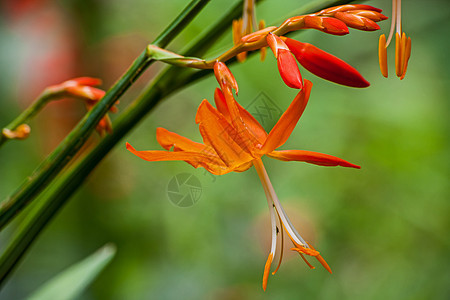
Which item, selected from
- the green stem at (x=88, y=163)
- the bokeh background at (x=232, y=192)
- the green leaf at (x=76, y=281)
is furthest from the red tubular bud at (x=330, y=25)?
the bokeh background at (x=232, y=192)

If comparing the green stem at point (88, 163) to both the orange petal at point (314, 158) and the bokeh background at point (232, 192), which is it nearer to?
the orange petal at point (314, 158)

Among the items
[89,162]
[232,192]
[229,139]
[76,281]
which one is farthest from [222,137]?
[232,192]

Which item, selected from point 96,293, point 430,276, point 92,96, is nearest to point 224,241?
point 96,293

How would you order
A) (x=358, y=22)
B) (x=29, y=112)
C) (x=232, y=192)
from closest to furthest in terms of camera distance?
(x=358, y=22) → (x=29, y=112) → (x=232, y=192)

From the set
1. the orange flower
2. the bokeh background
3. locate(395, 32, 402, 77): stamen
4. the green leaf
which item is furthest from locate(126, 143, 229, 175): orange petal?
the bokeh background

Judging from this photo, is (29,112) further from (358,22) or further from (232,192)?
(232,192)
